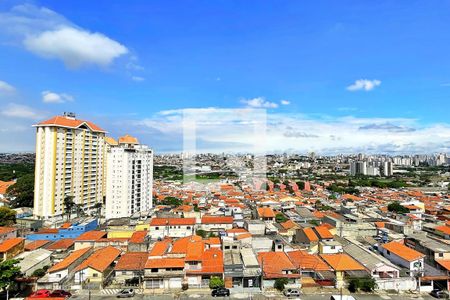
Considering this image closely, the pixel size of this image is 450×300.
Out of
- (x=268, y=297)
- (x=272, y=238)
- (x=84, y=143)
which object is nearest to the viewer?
(x=268, y=297)

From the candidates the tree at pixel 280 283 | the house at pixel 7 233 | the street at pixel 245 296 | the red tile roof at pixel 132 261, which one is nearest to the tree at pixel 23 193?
the house at pixel 7 233

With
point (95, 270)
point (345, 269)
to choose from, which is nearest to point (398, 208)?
point (345, 269)

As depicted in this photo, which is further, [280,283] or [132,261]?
[132,261]

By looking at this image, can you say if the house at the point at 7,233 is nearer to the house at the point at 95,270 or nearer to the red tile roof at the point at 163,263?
the house at the point at 95,270

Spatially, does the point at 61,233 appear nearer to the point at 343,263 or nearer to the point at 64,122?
the point at 64,122

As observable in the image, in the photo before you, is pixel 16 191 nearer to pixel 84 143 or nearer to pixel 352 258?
pixel 84 143

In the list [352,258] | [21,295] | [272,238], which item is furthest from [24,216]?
[352,258]

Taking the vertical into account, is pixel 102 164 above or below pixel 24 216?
above
